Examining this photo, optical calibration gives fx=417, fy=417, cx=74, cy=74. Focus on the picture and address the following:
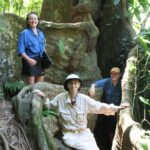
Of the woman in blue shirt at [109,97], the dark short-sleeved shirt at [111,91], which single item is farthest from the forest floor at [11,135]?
the dark short-sleeved shirt at [111,91]

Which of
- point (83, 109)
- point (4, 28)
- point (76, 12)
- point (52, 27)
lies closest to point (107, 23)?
point (76, 12)

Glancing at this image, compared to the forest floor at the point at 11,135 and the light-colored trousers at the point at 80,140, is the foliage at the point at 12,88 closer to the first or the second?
the forest floor at the point at 11,135

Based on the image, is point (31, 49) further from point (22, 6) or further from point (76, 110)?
point (22, 6)

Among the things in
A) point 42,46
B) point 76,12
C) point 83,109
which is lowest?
point 83,109

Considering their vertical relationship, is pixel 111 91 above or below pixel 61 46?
below

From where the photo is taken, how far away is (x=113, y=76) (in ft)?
26.6

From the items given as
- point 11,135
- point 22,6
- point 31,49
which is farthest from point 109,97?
point 22,6

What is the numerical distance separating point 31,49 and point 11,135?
2057 millimetres

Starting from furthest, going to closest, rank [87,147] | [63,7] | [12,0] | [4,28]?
[12,0], [63,7], [4,28], [87,147]

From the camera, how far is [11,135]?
6.55 m

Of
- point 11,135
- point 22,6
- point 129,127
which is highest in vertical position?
point 22,6

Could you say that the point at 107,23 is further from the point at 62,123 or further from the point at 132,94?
the point at 62,123

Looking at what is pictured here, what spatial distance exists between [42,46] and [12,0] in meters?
4.23

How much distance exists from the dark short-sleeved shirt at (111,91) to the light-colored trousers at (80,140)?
2.06 m
